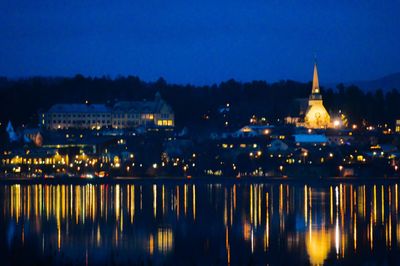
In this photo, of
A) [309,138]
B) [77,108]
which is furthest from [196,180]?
[77,108]

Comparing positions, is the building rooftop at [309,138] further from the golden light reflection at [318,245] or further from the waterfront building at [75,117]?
the golden light reflection at [318,245]

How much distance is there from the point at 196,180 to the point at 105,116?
34070 mm

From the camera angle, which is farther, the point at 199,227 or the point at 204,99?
the point at 204,99

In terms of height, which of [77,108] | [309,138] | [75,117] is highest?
[77,108]

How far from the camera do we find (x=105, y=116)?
106 m

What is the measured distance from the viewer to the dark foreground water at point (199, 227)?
32.2 m

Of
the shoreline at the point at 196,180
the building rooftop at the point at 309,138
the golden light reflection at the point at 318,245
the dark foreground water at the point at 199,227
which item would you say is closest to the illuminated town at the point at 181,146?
the building rooftop at the point at 309,138

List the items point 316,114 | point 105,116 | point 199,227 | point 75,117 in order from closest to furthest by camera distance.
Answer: point 199,227 → point 75,117 → point 105,116 → point 316,114

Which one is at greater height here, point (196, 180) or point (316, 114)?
point (316, 114)

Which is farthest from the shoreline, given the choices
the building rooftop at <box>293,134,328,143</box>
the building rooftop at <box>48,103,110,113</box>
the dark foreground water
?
the building rooftop at <box>48,103,110,113</box>

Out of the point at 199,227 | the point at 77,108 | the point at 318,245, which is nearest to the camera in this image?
the point at 318,245

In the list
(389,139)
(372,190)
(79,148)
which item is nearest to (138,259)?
(372,190)

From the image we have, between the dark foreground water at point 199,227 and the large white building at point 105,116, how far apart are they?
1766 inches

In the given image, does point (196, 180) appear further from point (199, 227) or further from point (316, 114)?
point (316, 114)
